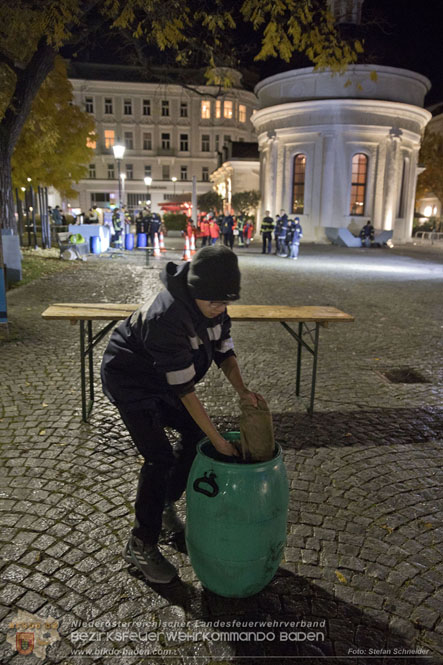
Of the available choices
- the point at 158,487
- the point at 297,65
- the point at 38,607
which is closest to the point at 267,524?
the point at 158,487

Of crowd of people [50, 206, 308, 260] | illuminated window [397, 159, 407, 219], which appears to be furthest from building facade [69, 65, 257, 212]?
crowd of people [50, 206, 308, 260]

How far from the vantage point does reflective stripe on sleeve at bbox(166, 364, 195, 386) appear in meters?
2.41

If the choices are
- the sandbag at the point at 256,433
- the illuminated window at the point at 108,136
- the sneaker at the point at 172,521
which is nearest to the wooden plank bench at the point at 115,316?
the sneaker at the point at 172,521

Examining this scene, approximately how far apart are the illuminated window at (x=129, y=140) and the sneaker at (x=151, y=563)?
7659 centimetres

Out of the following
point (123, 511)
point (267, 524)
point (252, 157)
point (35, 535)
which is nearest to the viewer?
point (267, 524)

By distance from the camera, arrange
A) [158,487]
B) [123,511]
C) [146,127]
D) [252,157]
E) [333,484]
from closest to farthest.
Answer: [158,487] → [123,511] → [333,484] → [252,157] → [146,127]

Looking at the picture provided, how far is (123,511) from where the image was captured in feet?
11.4

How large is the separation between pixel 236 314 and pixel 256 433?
2.60 m

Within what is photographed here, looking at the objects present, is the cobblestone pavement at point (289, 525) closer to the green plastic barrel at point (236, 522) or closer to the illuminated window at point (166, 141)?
the green plastic barrel at point (236, 522)

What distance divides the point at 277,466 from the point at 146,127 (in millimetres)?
76705

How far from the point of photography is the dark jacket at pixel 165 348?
2.41 m

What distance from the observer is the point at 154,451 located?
2.73 meters

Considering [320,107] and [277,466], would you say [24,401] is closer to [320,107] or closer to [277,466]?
[277,466]

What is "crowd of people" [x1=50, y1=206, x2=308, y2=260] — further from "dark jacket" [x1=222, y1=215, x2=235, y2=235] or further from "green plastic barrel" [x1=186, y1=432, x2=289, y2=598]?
"green plastic barrel" [x1=186, y1=432, x2=289, y2=598]
